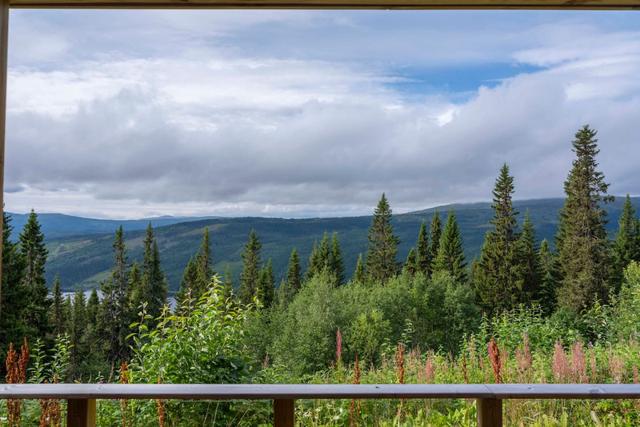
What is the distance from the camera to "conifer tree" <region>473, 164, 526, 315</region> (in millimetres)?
13828

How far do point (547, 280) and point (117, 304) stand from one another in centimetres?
1054

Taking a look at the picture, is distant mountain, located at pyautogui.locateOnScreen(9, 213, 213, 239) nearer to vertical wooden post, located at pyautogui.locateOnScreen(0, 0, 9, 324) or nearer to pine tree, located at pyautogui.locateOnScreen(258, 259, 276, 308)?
pine tree, located at pyautogui.locateOnScreen(258, 259, 276, 308)

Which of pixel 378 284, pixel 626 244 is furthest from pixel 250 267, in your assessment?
pixel 626 244

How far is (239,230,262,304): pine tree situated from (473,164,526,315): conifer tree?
5.31 metres

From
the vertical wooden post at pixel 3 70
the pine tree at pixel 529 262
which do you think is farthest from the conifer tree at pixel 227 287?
the pine tree at pixel 529 262

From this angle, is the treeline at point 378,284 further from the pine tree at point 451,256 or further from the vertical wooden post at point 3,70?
the vertical wooden post at point 3,70

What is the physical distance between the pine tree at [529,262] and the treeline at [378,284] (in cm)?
2

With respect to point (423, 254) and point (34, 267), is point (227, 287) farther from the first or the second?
point (423, 254)

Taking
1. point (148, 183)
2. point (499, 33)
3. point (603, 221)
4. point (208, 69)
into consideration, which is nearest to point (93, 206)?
point (148, 183)

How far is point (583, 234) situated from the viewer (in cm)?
1317

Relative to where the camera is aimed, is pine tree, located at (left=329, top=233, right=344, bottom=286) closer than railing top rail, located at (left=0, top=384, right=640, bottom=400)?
No

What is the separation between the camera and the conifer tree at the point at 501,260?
13.8 metres

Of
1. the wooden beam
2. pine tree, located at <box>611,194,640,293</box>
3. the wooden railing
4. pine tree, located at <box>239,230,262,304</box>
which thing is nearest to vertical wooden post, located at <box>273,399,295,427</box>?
the wooden railing

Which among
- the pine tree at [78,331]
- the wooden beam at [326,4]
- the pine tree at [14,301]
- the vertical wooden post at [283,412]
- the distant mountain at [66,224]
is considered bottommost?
the pine tree at [78,331]
